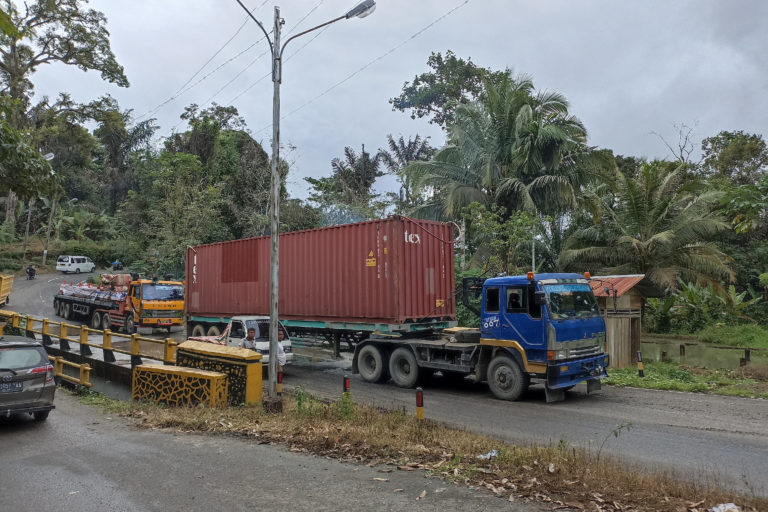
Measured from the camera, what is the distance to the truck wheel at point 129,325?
23.1 meters

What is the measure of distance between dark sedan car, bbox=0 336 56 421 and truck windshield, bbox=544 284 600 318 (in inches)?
344

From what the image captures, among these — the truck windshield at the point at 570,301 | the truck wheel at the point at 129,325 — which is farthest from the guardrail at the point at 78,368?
the truck wheel at the point at 129,325

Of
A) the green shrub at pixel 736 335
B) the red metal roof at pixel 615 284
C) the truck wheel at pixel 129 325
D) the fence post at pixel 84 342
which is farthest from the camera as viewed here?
the truck wheel at pixel 129 325

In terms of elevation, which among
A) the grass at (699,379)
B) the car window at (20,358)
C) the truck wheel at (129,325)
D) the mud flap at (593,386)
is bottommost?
the grass at (699,379)

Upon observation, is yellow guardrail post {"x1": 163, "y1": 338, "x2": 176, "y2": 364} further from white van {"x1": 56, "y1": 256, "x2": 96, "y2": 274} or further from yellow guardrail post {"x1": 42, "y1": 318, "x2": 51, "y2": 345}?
white van {"x1": 56, "y1": 256, "x2": 96, "y2": 274}

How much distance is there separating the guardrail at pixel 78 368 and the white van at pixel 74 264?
36.0 metres

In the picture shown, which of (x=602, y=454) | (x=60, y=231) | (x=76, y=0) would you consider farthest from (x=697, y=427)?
(x=60, y=231)

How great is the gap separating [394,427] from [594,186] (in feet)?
63.9

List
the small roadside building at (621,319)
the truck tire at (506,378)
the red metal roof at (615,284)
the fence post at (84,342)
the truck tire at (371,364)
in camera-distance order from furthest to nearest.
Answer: the small roadside building at (621,319) < the red metal roof at (615,284) < the fence post at (84,342) < the truck tire at (371,364) < the truck tire at (506,378)

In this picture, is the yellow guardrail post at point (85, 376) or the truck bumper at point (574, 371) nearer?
the truck bumper at point (574, 371)

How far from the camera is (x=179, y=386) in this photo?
1002 centimetres

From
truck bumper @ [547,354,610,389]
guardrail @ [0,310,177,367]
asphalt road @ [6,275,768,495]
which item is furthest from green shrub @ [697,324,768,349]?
guardrail @ [0,310,177,367]

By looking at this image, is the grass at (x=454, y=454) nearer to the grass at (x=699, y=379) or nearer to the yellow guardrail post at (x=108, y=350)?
the yellow guardrail post at (x=108, y=350)

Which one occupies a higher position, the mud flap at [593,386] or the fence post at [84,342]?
the fence post at [84,342]
